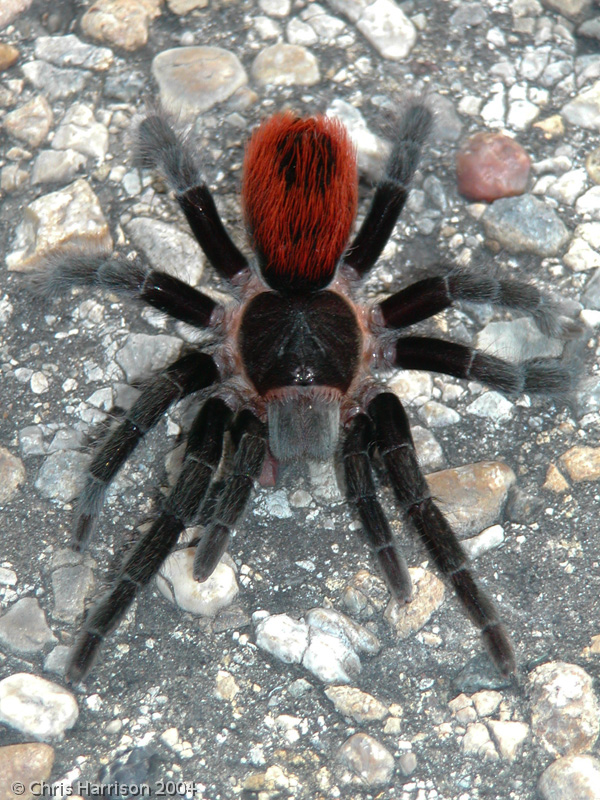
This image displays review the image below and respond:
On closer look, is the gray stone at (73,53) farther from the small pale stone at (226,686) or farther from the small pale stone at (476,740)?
the small pale stone at (476,740)

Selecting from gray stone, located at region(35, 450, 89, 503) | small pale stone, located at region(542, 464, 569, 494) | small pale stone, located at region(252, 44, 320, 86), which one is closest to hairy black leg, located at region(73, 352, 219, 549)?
Result: gray stone, located at region(35, 450, 89, 503)

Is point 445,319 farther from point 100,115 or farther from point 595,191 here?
point 100,115

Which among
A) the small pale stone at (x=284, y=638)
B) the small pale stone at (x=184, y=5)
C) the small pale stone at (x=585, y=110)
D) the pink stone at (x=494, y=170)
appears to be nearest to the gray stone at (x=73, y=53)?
the small pale stone at (x=184, y=5)

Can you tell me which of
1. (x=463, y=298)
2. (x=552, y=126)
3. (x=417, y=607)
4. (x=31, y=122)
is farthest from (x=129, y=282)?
(x=552, y=126)

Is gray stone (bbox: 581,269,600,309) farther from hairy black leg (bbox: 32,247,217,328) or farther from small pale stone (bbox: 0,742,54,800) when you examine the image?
small pale stone (bbox: 0,742,54,800)

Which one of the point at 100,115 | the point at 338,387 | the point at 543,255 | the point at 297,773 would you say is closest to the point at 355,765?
the point at 297,773

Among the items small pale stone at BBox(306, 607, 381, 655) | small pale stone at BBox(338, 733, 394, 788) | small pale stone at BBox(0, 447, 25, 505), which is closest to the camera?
small pale stone at BBox(338, 733, 394, 788)
